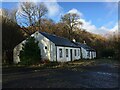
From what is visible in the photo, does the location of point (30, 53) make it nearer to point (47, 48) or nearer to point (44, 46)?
point (44, 46)

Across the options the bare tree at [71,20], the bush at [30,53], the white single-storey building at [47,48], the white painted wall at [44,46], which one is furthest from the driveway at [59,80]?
the bare tree at [71,20]

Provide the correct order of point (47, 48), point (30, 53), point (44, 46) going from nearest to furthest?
point (30, 53) < point (47, 48) < point (44, 46)

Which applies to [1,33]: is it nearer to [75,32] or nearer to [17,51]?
[17,51]

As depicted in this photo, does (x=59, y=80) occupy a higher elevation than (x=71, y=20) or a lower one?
lower

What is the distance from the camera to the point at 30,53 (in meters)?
28.2

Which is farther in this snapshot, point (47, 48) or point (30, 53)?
point (47, 48)

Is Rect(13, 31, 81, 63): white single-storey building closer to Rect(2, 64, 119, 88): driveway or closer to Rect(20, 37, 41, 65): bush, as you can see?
Rect(20, 37, 41, 65): bush

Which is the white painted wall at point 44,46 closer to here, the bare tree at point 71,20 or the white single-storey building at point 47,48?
the white single-storey building at point 47,48

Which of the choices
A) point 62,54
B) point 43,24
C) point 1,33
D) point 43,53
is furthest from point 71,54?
point 43,24

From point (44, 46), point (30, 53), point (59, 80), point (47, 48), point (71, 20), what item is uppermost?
point (71, 20)

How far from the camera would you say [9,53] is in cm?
3222

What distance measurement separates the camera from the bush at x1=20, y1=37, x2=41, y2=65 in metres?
28.1

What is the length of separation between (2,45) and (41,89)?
68.1 ft

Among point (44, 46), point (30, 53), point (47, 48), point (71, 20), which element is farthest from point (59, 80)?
point (71, 20)
